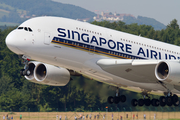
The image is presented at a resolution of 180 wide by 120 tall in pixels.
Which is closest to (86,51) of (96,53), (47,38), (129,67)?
(96,53)

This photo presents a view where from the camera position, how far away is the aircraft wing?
2659 cm

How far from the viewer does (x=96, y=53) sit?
2659 centimetres

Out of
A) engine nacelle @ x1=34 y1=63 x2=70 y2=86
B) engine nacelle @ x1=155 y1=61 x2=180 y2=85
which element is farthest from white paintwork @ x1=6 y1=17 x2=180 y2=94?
engine nacelle @ x1=34 y1=63 x2=70 y2=86

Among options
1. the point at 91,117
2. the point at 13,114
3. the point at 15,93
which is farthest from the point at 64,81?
the point at 15,93

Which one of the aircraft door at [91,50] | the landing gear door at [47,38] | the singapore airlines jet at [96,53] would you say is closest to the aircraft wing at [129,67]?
the singapore airlines jet at [96,53]

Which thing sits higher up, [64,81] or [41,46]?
[41,46]

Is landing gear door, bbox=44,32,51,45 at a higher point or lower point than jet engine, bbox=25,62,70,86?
higher

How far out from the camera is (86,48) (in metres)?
26.1

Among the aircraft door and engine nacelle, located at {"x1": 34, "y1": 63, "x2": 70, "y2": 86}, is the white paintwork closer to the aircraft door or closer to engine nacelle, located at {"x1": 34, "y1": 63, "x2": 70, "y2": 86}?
the aircraft door

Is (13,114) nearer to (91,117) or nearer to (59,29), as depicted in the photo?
(91,117)

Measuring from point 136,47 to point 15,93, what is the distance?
49128 millimetres

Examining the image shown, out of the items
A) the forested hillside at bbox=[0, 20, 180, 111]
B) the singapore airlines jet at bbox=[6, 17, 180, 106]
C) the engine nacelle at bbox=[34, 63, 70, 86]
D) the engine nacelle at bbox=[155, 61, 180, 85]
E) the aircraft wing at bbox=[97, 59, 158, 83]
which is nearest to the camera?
the singapore airlines jet at bbox=[6, 17, 180, 106]

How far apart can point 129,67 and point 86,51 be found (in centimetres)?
369

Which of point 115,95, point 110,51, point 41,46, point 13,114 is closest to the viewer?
point 41,46
